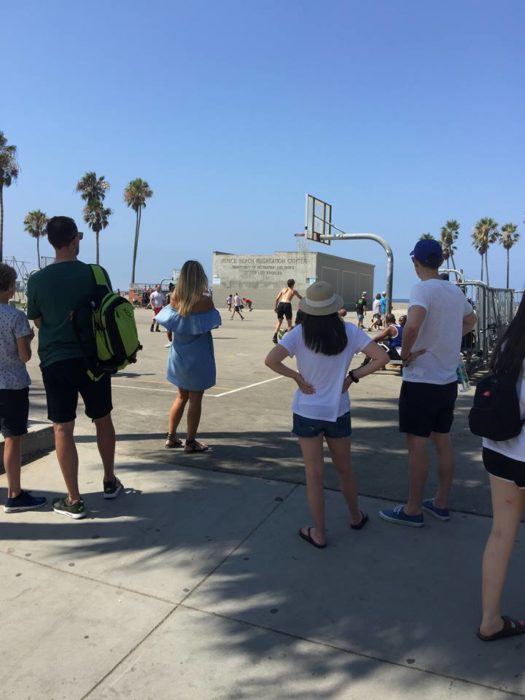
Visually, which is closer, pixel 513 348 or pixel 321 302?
pixel 513 348

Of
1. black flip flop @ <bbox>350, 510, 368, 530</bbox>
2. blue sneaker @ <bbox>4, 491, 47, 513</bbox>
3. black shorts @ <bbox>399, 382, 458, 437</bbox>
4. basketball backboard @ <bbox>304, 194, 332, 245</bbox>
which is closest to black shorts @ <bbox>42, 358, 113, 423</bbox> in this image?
blue sneaker @ <bbox>4, 491, 47, 513</bbox>

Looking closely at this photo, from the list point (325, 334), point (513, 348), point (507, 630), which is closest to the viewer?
point (513, 348)

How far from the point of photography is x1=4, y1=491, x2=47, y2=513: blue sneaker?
3.78 metres

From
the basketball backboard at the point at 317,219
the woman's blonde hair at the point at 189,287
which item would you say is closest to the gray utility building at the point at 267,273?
the basketball backboard at the point at 317,219

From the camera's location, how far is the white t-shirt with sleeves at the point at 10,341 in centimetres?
359

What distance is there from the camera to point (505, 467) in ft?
7.57

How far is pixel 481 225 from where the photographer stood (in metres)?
67.6

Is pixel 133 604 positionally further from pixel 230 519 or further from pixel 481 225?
pixel 481 225

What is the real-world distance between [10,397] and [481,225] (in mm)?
71527

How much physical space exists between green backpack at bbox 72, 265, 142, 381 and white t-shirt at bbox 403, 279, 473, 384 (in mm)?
1807

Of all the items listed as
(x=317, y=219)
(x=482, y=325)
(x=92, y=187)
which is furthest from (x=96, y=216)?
(x=482, y=325)

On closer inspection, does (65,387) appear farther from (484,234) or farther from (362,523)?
(484,234)

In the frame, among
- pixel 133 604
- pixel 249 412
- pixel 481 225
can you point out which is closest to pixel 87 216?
pixel 481 225

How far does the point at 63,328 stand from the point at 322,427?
1.74m
